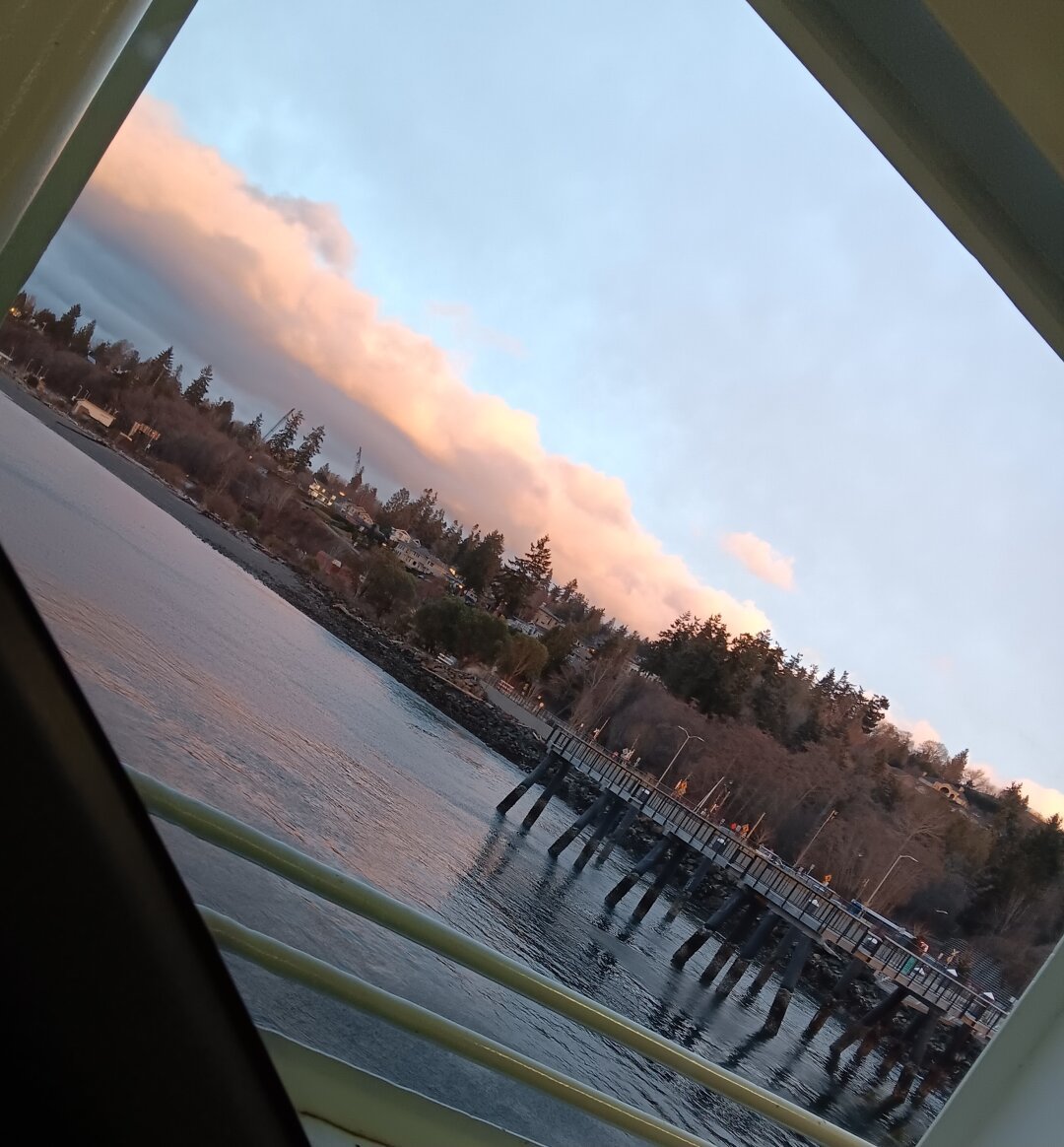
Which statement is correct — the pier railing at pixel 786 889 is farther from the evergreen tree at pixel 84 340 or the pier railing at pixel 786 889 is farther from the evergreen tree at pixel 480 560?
the evergreen tree at pixel 84 340

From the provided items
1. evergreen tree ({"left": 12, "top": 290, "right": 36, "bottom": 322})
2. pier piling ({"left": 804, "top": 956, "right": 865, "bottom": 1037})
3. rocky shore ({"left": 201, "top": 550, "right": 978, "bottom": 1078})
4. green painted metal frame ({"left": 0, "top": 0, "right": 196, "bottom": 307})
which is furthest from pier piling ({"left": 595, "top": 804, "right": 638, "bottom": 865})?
green painted metal frame ({"left": 0, "top": 0, "right": 196, "bottom": 307})

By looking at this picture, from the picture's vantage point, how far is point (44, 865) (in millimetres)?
223

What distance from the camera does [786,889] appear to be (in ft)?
12.8

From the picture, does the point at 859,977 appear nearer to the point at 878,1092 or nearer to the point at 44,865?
the point at 878,1092

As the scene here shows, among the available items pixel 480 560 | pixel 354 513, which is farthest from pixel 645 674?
pixel 354 513

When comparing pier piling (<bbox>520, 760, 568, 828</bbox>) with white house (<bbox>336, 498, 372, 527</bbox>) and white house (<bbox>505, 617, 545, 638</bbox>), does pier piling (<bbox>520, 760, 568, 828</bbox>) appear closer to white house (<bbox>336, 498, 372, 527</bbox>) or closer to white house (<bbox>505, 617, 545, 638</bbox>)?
white house (<bbox>505, 617, 545, 638</bbox>)

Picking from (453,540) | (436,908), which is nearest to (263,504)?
(453,540)

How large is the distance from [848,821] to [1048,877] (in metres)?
0.63

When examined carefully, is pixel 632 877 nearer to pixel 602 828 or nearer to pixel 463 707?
pixel 602 828

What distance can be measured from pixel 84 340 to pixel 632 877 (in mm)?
4390

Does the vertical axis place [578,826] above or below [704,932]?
above

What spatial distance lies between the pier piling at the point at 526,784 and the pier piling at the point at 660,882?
80cm

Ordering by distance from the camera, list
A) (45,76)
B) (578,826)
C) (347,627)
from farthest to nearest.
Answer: (578,826) < (347,627) < (45,76)

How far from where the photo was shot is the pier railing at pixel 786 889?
114 inches
